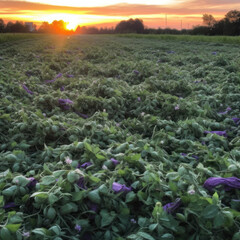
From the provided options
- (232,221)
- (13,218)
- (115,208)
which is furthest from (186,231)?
(13,218)

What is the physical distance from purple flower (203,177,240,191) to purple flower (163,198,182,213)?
368mm

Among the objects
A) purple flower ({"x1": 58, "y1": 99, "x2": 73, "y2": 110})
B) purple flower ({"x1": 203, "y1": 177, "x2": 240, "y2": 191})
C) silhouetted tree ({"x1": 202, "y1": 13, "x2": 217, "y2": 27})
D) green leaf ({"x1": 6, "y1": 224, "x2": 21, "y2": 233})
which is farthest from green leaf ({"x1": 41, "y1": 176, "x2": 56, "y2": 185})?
silhouetted tree ({"x1": 202, "y1": 13, "x2": 217, "y2": 27})

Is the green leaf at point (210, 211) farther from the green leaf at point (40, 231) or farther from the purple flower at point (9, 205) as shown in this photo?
the purple flower at point (9, 205)

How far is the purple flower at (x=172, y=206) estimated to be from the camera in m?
2.04

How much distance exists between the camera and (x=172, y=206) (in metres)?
2.05

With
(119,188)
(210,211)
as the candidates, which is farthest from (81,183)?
(210,211)

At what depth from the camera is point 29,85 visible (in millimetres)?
6453

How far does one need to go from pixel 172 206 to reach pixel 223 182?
54 centimetres

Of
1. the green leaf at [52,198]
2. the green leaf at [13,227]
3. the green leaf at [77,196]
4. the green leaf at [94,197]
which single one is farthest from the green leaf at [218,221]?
the green leaf at [13,227]

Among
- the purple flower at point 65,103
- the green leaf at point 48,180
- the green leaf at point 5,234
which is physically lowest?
the green leaf at point 5,234

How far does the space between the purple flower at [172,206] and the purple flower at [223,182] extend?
368 mm

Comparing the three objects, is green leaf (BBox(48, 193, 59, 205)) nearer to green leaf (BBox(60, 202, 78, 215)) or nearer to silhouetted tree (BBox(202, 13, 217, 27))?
green leaf (BBox(60, 202, 78, 215))

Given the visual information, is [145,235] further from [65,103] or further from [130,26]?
[130,26]

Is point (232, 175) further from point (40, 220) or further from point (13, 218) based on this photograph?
point (13, 218)
